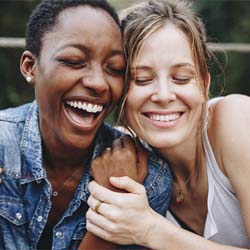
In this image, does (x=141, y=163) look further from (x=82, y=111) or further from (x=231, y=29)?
(x=231, y=29)

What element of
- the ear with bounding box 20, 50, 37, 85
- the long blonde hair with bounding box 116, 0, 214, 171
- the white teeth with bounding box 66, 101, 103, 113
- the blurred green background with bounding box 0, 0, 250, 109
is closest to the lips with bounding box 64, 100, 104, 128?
the white teeth with bounding box 66, 101, 103, 113

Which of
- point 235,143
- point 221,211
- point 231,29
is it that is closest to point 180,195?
point 221,211

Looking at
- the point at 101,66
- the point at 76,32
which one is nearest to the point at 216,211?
the point at 101,66

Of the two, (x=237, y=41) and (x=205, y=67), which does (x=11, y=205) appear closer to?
(x=205, y=67)

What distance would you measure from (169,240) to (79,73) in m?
0.65

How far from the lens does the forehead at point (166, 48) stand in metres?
1.95

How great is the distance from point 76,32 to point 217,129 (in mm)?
619

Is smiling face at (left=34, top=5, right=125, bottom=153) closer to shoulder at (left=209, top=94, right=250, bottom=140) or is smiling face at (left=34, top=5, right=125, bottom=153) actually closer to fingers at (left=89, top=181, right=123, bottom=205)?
fingers at (left=89, top=181, right=123, bottom=205)

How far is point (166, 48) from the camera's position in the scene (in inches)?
77.0

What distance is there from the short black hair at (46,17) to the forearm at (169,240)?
739 mm

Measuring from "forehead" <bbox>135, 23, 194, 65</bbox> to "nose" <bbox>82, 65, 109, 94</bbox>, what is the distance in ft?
0.51

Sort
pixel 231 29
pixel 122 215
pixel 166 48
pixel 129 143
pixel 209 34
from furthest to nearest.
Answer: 1. pixel 231 29
2. pixel 209 34
3. pixel 129 143
4. pixel 166 48
5. pixel 122 215

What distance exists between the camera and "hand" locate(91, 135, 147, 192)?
6.50 feet

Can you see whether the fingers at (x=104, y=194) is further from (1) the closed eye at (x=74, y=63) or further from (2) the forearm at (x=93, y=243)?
(1) the closed eye at (x=74, y=63)
